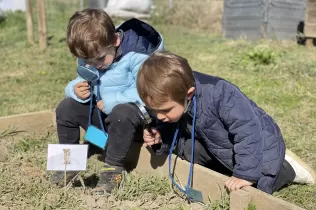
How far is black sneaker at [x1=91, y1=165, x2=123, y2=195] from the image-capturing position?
219 centimetres

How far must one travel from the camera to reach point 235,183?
1891 mm

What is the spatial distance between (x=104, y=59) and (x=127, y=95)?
23 centimetres

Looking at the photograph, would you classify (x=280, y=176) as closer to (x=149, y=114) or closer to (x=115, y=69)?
(x=149, y=114)

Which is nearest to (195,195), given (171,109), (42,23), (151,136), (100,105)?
(151,136)

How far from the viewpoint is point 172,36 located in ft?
24.9

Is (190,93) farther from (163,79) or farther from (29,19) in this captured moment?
(29,19)

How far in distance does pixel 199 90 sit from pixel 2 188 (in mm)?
1141

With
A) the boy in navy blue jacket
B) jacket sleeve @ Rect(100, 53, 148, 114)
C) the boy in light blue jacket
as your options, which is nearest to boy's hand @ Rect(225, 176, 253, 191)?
the boy in navy blue jacket

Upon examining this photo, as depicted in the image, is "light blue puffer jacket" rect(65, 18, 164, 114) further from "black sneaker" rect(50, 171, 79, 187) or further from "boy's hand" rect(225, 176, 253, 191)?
"boy's hand" rect(225, 176, 253, 191)

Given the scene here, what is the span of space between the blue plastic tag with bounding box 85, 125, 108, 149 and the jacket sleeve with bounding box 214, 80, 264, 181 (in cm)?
82

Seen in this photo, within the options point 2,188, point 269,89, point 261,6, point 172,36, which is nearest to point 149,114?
point 2,188

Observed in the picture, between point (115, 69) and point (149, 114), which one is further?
point (115, 69)

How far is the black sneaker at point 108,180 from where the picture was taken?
86.0 inches

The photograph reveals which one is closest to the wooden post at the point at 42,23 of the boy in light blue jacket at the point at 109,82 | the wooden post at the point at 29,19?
the wooden post at the point at 29,19
